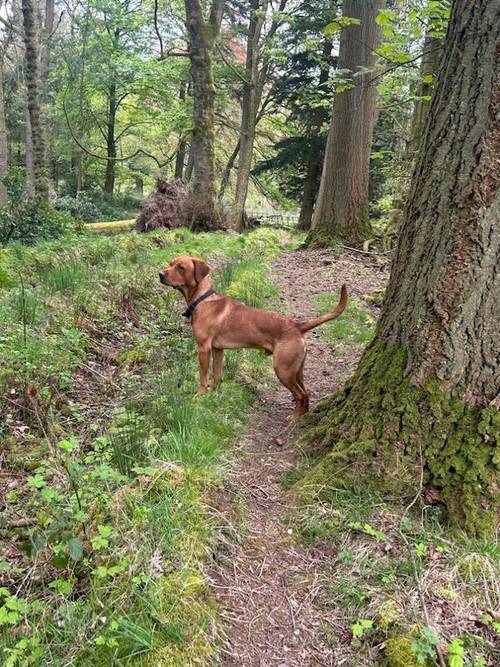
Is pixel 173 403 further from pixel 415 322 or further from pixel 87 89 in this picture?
pixel 87 89

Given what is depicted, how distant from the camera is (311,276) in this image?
9.75m

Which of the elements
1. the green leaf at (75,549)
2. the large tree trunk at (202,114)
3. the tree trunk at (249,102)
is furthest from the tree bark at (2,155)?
the green leaf at (75,549)

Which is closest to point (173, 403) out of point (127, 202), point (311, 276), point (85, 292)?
point (85, 292)

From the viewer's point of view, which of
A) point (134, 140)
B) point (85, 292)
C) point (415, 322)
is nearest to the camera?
point (415, 322)

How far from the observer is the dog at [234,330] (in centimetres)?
438

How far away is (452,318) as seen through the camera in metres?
2.74

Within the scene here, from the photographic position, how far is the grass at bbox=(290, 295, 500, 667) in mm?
2076

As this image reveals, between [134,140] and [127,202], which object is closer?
[127,202]

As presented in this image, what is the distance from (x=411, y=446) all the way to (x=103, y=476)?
1688 millimetres

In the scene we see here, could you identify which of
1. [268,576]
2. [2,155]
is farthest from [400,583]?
[2,155]

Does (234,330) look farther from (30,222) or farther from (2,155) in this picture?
(2,155)

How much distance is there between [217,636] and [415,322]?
194 cm

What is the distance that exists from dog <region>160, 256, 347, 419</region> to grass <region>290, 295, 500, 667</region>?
1573 millimetres

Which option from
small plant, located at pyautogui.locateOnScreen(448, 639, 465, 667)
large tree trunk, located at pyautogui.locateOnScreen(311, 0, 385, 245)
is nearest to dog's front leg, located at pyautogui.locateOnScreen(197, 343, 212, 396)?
small plant, located at pyautogui.locateOnScreen(448, 639, 465, 667)
